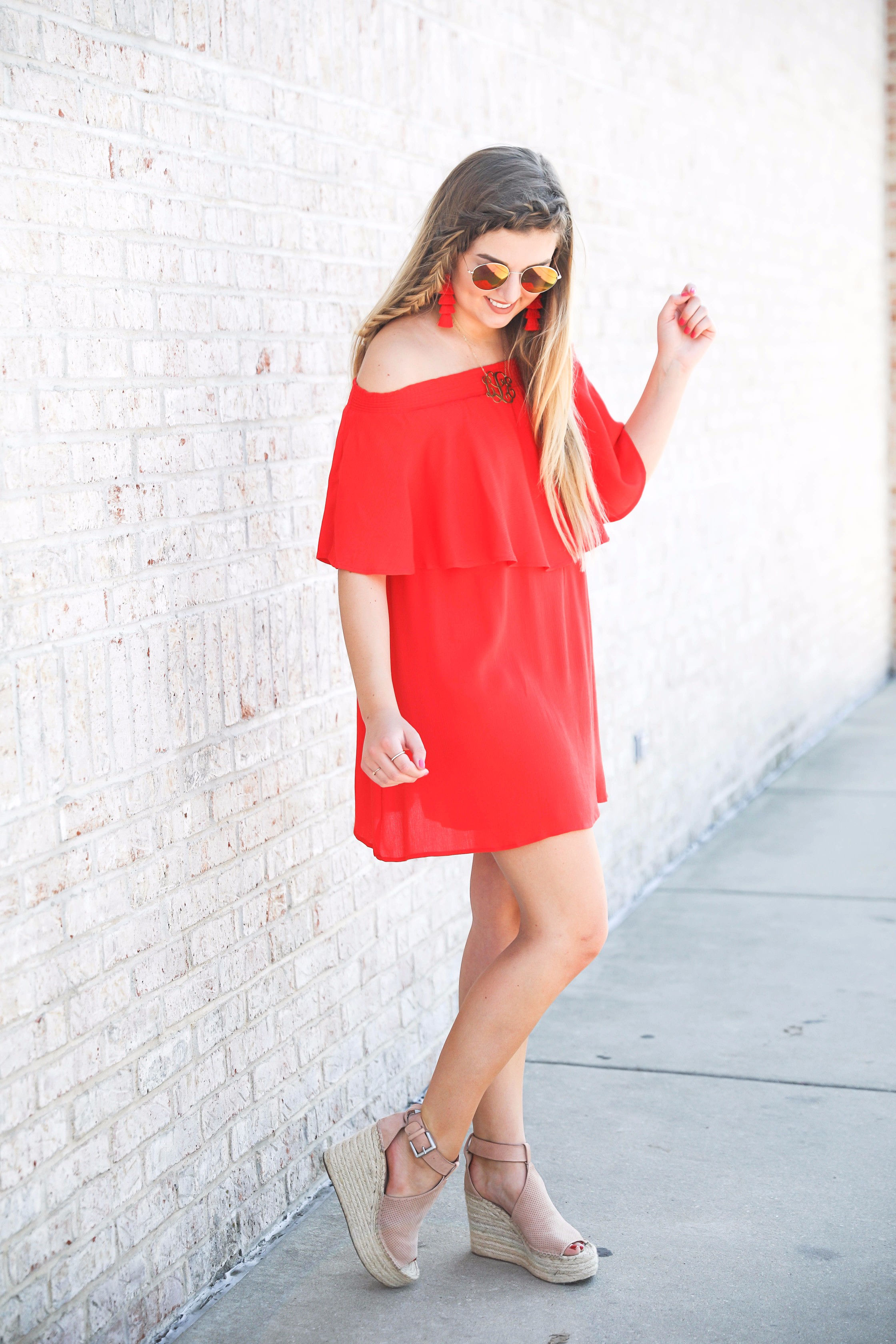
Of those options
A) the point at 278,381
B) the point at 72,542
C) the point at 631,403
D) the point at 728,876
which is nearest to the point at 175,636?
the point at 72,542

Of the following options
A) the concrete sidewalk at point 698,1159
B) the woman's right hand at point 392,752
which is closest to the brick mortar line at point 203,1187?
the concrete sidewalk at point 698,1159

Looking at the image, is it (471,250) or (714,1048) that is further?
(714,1048)

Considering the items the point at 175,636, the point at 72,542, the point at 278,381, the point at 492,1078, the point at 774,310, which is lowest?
the point at 492,1078

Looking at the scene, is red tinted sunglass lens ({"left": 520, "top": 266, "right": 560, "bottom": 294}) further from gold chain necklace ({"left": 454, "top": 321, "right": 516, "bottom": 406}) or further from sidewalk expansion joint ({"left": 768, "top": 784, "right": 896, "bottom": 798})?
sidewalk expansion joint ({"left": 768, "top": 784, "right": 896, "bottom": 798})

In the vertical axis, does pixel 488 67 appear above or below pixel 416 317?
above

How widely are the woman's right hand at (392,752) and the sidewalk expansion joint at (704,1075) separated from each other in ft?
4.82

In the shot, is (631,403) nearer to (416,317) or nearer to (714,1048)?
(714,1048)

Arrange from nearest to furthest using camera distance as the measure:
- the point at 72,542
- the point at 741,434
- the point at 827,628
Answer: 1. the point at 72,542
2. the point at 741,434
3. the point at 827,628

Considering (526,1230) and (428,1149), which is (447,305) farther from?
(526,1230)

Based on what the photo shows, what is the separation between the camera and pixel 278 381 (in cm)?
284

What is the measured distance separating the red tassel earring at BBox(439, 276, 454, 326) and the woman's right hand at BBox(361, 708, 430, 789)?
2.13 ft

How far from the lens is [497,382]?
2.47 metres

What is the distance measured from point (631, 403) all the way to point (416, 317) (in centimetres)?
245

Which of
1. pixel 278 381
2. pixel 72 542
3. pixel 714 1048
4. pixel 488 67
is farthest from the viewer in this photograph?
pixel 488 67
